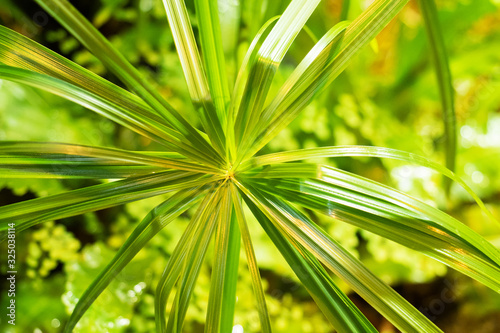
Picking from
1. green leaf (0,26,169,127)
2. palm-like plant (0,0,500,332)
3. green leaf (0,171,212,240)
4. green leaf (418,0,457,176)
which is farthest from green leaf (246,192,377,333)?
green leaf (418,0,457,176)

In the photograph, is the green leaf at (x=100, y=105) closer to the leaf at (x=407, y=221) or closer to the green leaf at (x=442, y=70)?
the leaf at (x=407, y=221)

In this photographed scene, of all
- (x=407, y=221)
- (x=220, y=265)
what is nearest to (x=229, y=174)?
(x=220, y=265)

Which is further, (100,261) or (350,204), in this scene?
(100,261)

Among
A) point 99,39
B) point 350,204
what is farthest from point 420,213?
point 99,39

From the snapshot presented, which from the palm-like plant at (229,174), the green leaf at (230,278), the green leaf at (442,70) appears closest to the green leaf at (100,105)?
the palm-like plant at (229,174)

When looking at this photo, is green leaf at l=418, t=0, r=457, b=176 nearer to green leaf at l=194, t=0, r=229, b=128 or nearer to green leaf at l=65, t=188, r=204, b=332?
green leaf at l=194, t=0, r=229, b=128

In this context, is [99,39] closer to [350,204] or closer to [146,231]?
[146,231]

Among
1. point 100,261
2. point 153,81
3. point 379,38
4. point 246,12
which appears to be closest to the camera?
point 100,261
